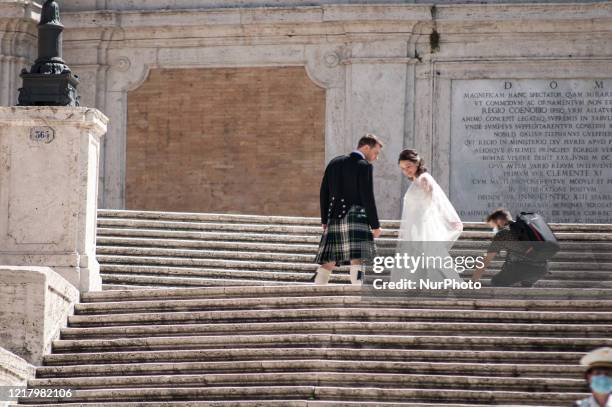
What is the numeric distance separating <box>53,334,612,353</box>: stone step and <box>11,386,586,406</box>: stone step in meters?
0.70

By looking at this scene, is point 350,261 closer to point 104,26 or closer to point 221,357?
point 221,357

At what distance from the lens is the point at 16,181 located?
1392cm

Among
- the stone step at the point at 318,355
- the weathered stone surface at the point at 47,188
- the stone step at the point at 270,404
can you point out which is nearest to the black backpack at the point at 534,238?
the stone step at the point at 318,355

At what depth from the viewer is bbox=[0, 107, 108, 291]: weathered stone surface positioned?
13836mm

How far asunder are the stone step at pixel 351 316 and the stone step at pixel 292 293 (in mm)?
280

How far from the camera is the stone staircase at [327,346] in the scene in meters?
11.5

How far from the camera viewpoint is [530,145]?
21875 millimetres

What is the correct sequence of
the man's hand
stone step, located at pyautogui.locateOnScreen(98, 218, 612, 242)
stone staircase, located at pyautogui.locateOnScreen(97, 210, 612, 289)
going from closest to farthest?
the man's hand
stone staircase, located at pyautogui.locateOnScreen(97, 210, 612, 289)
stone step, located at pyautogui.locateOnScreen(98, 218, 612, 242)

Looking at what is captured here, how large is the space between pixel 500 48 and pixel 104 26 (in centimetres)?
606

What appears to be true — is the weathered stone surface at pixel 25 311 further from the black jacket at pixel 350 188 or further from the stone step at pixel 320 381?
the black jacket at pixel 350 188

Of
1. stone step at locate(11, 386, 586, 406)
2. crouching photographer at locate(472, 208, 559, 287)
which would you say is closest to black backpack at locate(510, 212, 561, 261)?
crouching photographer at locate(472, 208, 559, 287)

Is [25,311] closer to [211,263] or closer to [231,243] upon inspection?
[211,263]

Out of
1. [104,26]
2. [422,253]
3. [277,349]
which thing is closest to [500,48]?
[104,26]

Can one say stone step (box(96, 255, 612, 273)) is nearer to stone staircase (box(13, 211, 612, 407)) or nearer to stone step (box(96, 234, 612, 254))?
stone step (box(96, 234, 612, 254))
